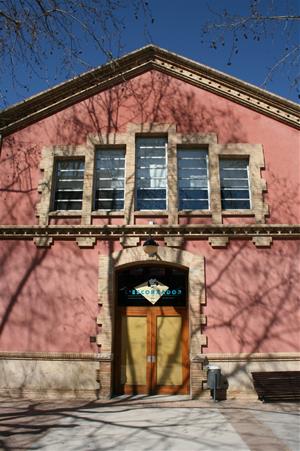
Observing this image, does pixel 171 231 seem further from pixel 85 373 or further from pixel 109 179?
pixel 85 373

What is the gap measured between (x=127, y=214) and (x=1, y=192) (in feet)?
12.1

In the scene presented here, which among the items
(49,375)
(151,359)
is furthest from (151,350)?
(49,375)

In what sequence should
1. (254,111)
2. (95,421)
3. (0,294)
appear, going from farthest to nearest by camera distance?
(254,111), (0,294), (95,421)

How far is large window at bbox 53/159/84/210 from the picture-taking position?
36.1ft

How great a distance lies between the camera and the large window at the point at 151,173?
35.9ft

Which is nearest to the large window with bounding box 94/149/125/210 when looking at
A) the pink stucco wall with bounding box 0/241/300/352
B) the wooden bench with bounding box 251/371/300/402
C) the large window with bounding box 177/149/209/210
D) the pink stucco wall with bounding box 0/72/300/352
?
the pink stucco wall with bounding box 0/72/300/352

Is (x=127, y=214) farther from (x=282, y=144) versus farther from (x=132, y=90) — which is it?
(x=282, y=144)

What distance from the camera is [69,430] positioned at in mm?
6820

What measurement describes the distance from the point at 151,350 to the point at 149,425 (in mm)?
2980

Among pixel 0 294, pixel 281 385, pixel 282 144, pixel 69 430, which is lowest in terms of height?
pixel 69 430

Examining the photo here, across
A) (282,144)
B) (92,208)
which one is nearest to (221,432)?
(92,208)

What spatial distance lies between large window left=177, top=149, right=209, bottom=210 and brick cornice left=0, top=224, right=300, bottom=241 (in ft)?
2.79

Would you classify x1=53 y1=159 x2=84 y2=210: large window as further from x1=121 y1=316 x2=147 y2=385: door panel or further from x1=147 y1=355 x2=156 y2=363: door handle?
x1=147 y1=355 x2=156 y2=363: door handle

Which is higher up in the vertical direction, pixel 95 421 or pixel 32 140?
pixel 32 140
